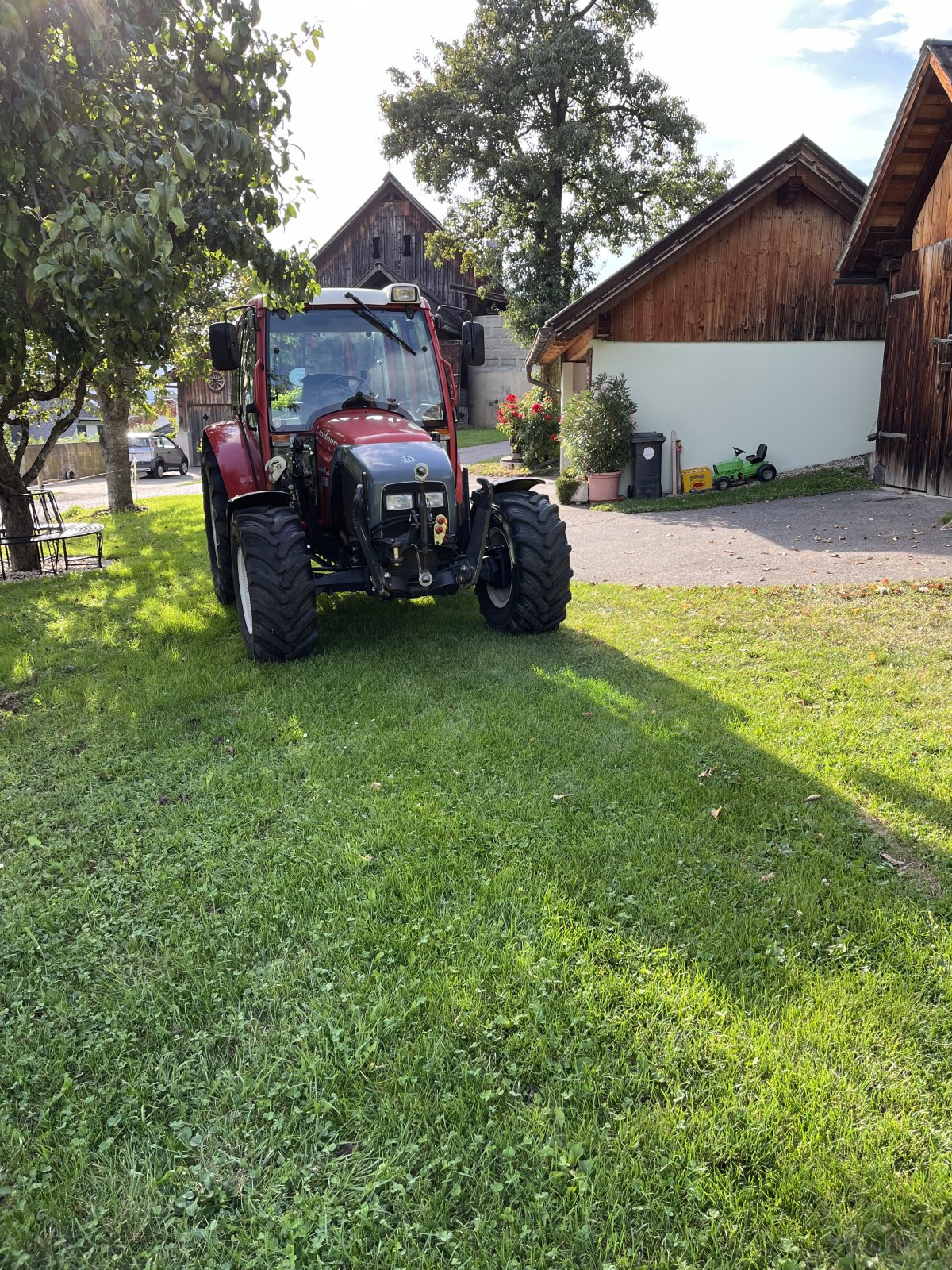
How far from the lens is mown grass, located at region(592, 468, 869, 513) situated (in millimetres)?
14188

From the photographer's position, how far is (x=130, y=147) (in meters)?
4.44

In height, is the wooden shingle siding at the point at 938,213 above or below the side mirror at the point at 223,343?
above

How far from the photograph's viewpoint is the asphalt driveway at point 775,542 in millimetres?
8367

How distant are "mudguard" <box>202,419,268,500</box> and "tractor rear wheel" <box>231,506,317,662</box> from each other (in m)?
0.76

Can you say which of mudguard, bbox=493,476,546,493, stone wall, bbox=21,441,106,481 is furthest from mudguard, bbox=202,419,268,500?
stone wall, bbox=21,441,106,481

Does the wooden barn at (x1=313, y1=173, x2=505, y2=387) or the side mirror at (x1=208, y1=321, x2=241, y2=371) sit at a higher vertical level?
the wooden barn at (x1=313, y1=173, x2=505, y2=387)

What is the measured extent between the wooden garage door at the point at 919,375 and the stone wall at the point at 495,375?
19.4 m

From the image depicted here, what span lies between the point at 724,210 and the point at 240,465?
1203 cm

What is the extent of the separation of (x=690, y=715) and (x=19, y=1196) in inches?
139

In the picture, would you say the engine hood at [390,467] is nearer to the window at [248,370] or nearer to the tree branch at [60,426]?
the window at [248,370]

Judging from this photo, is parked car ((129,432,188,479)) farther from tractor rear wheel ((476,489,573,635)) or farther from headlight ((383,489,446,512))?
headlight ((383,489,446,512))

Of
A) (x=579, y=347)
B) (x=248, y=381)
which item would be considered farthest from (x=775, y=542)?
(x=579, y=347)

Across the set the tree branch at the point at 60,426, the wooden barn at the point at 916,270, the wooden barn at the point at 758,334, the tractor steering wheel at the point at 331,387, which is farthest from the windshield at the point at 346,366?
the wooden barn at the point at 758,334

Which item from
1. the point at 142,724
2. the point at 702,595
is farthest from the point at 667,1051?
the point at 702,595
